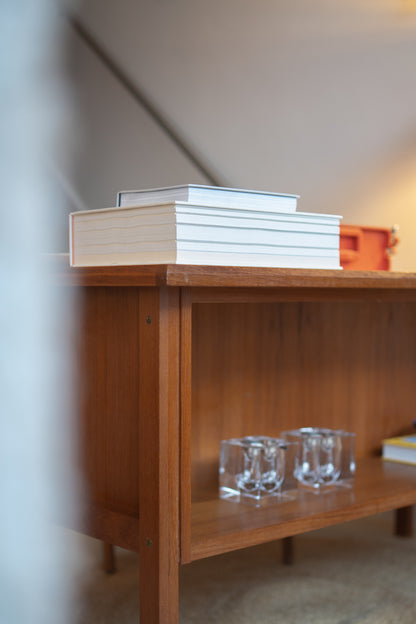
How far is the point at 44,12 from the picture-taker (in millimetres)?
271

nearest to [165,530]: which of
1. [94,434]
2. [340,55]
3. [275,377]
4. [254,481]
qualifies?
[94,434]

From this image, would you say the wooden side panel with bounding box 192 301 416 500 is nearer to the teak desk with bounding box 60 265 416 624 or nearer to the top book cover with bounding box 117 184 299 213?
the teak desk with bounding box 60 265 416 624

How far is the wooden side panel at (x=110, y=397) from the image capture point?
2.60 ft

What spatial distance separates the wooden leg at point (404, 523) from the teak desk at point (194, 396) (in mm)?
320

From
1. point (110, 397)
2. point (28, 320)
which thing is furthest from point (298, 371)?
point (28, 320)

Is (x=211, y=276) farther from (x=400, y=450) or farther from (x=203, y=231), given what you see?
(x=400, y=450)

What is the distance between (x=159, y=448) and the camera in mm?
742

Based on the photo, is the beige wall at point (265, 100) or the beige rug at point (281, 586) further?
the beige wall at point (265, 100)

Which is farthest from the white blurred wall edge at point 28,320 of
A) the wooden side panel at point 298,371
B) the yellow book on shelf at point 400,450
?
the yellow book on shelf at point 400,450

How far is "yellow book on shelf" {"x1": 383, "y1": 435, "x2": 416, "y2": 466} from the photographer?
1265 mm

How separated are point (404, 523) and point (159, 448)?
3.16 feet

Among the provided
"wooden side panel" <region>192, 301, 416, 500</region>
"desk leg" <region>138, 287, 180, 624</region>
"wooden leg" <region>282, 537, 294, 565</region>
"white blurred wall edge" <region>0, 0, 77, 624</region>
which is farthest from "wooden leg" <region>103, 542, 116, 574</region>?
"white blurred wall edge" <region>0, 0, 77, 624</region>

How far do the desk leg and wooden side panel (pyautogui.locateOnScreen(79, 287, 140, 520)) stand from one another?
0.08 ft

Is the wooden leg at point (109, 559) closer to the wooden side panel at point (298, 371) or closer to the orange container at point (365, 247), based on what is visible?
the wooden side panel at point (298, 371)
